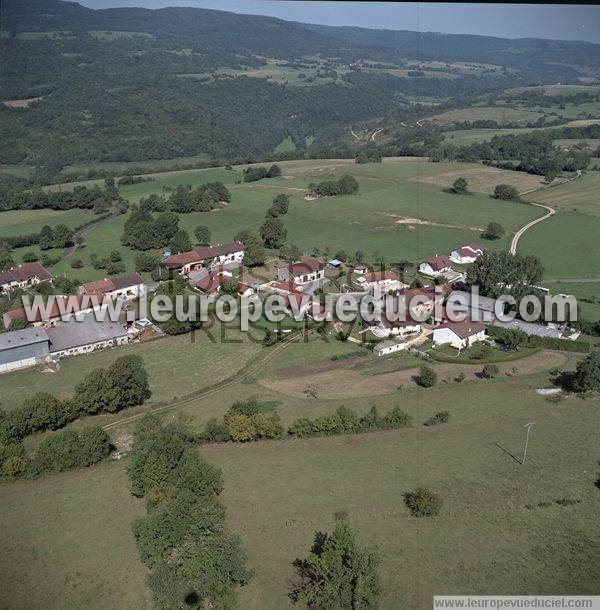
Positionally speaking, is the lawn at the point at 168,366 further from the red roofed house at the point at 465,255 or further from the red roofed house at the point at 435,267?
the red roofed house at the point at 465,255

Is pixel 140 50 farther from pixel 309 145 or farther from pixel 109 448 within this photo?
pixel 109 448

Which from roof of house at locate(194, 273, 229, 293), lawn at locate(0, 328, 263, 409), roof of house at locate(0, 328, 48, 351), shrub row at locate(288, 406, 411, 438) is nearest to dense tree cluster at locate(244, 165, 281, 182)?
roof of house at locate(194, 273, 229, 293)

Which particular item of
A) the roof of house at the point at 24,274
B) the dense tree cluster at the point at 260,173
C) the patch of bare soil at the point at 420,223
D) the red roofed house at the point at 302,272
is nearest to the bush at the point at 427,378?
the red roofed house at the point at 302,272

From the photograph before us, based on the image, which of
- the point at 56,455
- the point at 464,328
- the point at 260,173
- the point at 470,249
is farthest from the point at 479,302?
the point at 260,173

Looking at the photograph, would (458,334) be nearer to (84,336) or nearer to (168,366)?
(168,366)

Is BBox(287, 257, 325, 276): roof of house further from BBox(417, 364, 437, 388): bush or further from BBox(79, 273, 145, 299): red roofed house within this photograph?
BBox(417, 364, 437, 388): bush

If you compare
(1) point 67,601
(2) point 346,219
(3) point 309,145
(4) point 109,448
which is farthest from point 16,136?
(1) point 67,601
